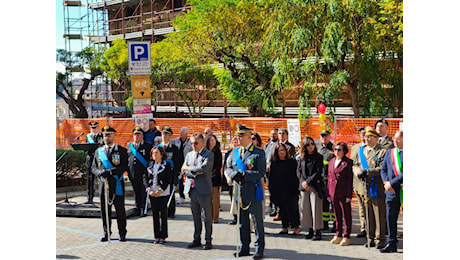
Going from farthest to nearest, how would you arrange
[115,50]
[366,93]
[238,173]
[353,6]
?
1. [115,50]
2. [366,93]
3. [353,6]
4. [238,173]

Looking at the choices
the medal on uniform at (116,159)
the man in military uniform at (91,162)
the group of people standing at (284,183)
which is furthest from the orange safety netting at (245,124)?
the medal on uniform at (116,159)

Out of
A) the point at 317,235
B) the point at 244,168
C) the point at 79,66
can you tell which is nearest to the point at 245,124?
the point at 317,235

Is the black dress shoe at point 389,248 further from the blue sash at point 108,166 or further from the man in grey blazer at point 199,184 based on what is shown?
the blue sash at point 108,166

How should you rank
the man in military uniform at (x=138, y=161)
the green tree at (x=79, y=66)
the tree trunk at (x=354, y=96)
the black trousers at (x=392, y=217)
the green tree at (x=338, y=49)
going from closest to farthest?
the black trousers at (x=392, y=217) → the man in military uniform at (x=138, y=161) → the green tree at (x=338, y=49) → the tree trunk at (x=354, y=96) → the green tree at (x=79, y=66)

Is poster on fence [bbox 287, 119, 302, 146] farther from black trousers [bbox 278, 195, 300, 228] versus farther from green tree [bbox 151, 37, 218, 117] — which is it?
green tree [bbox 151, 37, 218, 117]

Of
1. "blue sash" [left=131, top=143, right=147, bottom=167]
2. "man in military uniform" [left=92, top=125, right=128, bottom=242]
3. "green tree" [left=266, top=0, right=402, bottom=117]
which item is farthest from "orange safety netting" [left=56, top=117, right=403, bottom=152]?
"man in military uniform" [left=92, top=125, right=128, bottom=242]

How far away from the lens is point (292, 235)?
1028 centimetres

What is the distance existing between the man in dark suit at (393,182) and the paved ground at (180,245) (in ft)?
0.85

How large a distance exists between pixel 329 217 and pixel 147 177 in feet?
11.0

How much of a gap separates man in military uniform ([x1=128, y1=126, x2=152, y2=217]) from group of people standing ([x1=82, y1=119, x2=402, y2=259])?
1881 millimetres

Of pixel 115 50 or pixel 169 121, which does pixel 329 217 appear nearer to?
pixel 169 121

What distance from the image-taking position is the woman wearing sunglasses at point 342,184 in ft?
30.9

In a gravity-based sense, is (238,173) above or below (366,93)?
below
